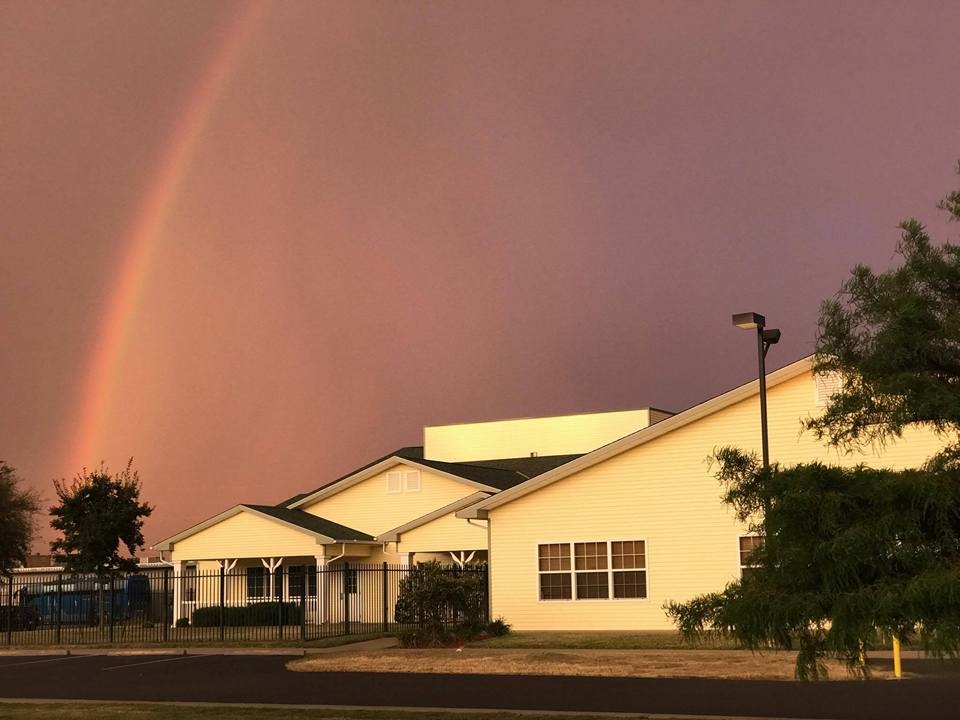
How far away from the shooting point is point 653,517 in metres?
33.1

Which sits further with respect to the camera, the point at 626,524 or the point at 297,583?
the point at 297,583

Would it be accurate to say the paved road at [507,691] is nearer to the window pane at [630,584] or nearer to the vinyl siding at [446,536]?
the window pane at [630,584]

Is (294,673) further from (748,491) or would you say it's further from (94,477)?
(94,477)

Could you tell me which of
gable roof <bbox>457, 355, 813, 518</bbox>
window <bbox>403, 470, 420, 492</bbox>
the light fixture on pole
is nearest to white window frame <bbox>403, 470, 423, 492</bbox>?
window <bbox>403, 470, 420, 492</bbox>

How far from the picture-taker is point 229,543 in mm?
45781

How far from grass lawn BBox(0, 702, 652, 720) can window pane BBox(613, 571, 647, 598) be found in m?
17.3

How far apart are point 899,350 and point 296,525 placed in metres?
35.7

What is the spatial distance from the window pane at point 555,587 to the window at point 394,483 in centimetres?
1328

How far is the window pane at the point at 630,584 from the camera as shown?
3322cm

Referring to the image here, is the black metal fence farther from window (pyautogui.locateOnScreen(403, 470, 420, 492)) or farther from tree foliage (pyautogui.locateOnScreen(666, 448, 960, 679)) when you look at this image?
tree foliage (pyautogui.locateOnScreen(666, 448, 960, 679))

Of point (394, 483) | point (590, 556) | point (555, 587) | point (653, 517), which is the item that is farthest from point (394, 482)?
point (653, 517)

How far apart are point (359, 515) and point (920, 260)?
37832 mm

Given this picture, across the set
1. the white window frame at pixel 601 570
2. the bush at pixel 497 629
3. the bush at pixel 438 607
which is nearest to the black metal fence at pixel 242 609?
the bush at pixel 497 629

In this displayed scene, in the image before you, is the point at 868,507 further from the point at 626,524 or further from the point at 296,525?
the point at 296,525
